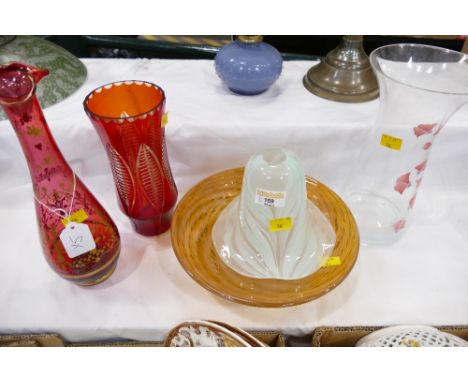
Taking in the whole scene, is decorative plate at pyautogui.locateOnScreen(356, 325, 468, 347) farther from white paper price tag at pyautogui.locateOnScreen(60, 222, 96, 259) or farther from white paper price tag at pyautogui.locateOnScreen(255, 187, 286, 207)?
white paper price tag at pyautogui.locateOnScreen(60, 222, 96, 259)

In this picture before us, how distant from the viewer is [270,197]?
0.57 meters

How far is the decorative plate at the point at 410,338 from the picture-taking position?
0.57 m

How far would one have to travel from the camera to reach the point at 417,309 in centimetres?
64

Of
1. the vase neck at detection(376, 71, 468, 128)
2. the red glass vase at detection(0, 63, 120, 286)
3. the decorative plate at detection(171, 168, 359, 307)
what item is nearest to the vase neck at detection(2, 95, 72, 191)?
the red glass vase at detection(0, 63, 120, 286)

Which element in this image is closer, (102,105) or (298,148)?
(102,105)

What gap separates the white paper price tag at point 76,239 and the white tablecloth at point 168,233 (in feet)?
0.36

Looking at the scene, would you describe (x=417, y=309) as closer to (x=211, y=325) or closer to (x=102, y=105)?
(x=211, y=325)

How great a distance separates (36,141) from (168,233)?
0.32 meters

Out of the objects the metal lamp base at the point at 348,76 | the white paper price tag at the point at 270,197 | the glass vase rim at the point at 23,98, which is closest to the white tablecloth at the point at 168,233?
the metal lamp base at the point at 348,76

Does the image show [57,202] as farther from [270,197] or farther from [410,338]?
[410,338]

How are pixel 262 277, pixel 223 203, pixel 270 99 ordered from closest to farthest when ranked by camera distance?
pixel 262 277, pixel 223 203, pixel 270 99

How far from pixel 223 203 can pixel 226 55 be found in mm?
309

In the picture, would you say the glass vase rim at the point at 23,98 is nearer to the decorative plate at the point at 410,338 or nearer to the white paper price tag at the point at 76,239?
the white paper price tag at the point at 76,239

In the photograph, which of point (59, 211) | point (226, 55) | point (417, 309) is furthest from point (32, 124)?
point (417, 309)
